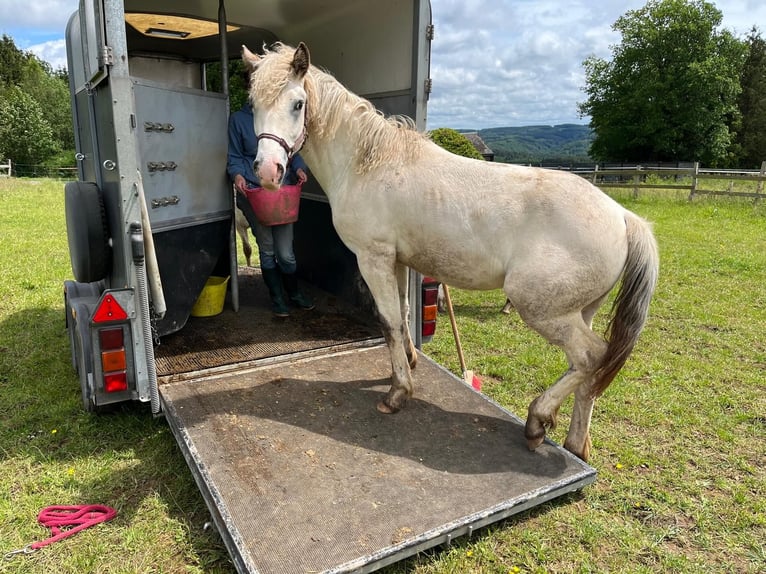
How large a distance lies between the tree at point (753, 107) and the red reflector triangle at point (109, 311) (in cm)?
4550

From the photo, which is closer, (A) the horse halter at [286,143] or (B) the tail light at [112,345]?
(A) the horse halter at [286,143]

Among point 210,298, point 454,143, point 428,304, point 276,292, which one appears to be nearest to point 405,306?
point 428,304

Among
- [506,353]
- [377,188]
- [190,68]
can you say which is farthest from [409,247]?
[190,68]

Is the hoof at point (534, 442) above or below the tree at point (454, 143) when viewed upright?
below

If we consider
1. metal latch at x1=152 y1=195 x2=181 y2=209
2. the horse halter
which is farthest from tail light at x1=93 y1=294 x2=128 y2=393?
the horse halter

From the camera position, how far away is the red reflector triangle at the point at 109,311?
2.65 metres

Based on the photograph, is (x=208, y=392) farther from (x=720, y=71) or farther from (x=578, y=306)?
(x=720, y=71)

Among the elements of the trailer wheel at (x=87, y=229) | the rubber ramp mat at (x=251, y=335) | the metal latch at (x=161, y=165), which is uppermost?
the metal latch at (x=161, y=165)

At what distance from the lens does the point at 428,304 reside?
3.80 meters

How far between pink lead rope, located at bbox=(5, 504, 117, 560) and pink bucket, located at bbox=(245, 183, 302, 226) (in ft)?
7.49

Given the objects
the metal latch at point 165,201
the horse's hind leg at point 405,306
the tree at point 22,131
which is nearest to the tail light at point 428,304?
the horse's hind leg at point 405,306

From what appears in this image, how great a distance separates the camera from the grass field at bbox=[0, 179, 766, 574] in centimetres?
225

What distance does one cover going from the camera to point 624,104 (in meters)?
37.1

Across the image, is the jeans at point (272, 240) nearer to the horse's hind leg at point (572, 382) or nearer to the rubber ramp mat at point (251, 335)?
the rubber ramp mat at point (251, 335)
